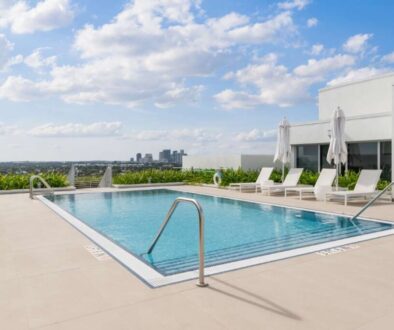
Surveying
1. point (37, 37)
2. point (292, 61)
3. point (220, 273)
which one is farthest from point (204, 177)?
point (220, 273)

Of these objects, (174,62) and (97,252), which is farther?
(174,62)

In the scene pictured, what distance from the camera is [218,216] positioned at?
37.3 feet

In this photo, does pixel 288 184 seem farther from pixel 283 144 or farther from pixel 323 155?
pixel 323 155

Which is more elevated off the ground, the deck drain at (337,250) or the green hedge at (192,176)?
the green hedge at (192,176)

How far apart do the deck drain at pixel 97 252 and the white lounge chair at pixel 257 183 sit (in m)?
11.3

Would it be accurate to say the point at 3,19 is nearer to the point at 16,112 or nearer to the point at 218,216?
the point at 16,112

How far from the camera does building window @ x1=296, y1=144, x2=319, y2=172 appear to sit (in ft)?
63.5

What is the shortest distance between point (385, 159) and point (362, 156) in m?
1.20

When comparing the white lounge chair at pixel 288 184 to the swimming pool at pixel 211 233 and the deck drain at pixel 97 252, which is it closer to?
the swimming pool at pixel 211 233

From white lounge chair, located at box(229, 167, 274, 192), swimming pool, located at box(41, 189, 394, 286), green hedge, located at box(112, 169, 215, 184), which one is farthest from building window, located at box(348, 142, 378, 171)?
green hedge, located at box(112, 169, 215, 184)

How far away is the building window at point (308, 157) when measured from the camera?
1934 cm

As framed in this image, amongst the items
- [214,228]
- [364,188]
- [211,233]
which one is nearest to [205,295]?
[211,233]

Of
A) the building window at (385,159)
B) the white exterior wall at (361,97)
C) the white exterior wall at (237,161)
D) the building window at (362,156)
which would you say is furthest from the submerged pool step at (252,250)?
the white exterior wall at (237,161)

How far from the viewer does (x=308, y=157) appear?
19828 millimetres
